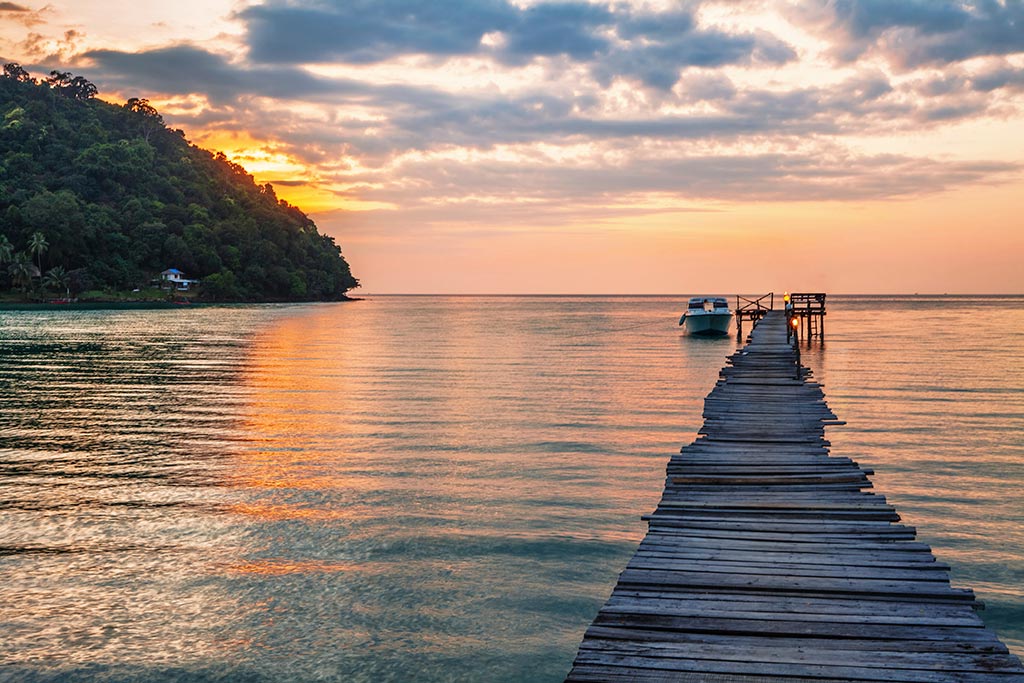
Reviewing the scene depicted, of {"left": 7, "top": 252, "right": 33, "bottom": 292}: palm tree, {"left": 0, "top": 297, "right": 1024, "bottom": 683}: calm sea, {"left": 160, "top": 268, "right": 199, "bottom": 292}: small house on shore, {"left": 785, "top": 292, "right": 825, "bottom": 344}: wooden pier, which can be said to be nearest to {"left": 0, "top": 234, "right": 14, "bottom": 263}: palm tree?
{"left": 7, "top": 252, "right": 33, "bottom": 292}: palm tree

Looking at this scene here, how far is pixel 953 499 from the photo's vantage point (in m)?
15.0

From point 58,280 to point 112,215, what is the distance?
2511cm

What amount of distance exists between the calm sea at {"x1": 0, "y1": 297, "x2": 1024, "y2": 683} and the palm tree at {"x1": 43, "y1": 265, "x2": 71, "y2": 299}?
111 meters

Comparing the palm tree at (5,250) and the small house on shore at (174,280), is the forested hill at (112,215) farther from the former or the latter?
the small house on shore at (174,280)

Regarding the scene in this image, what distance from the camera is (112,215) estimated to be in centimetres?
15238

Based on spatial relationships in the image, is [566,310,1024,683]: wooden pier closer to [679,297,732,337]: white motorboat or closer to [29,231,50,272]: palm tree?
[679,297,732,337]: white motorboat

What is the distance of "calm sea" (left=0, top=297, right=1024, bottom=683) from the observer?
30.2 feet

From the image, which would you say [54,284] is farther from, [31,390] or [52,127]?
[31,390]

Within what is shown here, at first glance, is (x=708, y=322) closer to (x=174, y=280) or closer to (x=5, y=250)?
(x=5, y=250)

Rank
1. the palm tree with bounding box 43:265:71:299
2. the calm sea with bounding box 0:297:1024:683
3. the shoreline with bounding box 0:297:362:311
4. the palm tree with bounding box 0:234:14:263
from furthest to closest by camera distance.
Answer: the palm tree with bounding box 43:265:71:299 → the palm tree with bounding box 0:234:14:263 → the shoreline with bounding box 0:297:362:311 → the calm sea with bounding box 0:297:1024:683

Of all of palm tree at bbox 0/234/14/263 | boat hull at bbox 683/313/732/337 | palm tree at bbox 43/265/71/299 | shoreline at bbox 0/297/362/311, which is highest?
palm tree at bbox 0/234/14/263

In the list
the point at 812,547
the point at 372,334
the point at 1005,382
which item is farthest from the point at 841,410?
the point at 372,334

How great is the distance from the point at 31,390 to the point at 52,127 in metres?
169

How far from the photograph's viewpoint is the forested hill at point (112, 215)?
443ft
